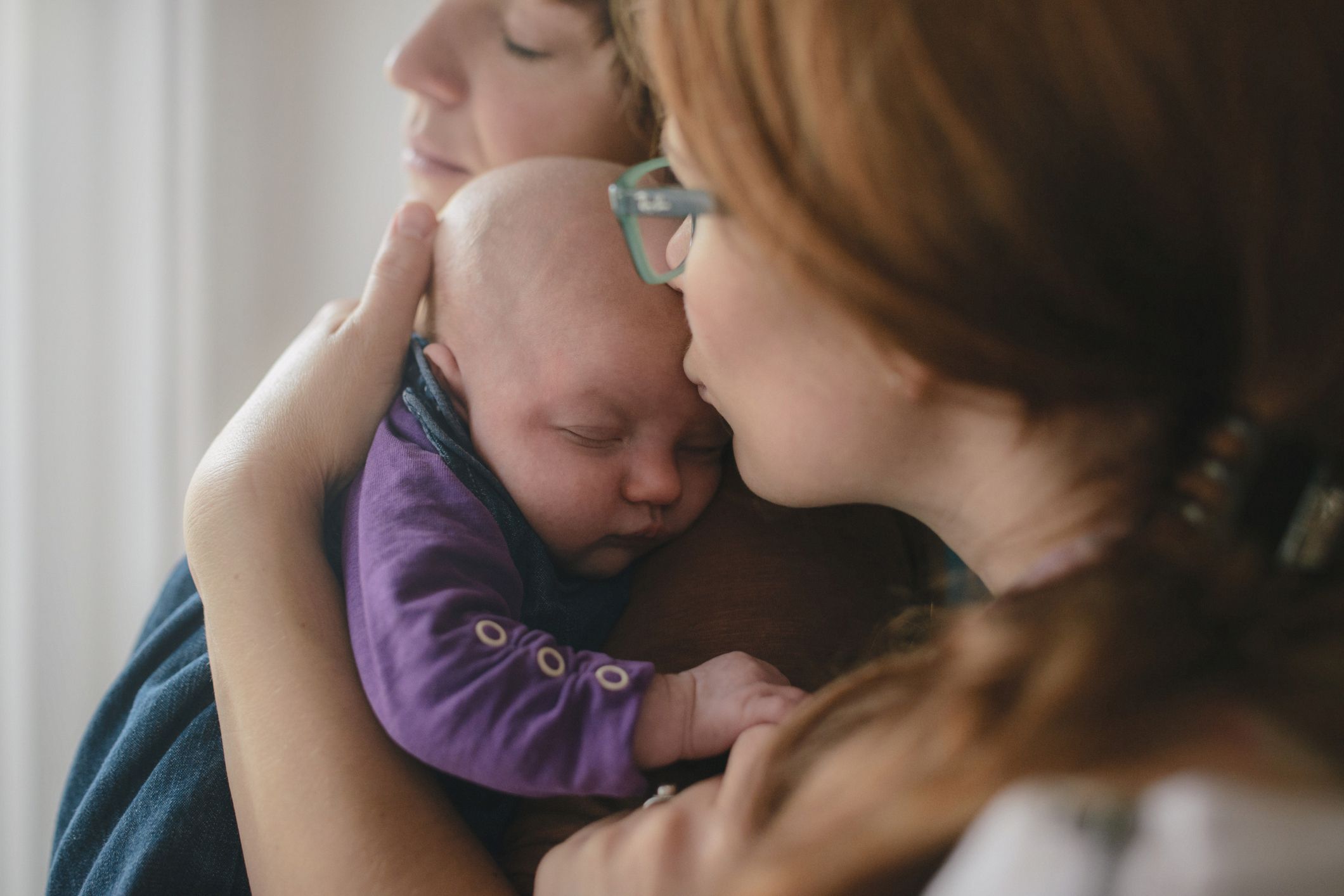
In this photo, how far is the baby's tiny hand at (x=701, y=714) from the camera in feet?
3.16

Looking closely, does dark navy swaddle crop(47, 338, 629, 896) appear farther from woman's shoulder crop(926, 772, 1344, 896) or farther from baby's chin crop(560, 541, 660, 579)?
woman's shoulder crop(926, 772, 1344, 896)

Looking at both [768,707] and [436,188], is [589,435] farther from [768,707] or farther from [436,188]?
[436,188]

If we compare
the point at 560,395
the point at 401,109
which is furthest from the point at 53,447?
the point at 560,395

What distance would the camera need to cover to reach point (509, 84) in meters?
1.63

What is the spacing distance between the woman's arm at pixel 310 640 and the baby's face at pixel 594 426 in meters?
0.20

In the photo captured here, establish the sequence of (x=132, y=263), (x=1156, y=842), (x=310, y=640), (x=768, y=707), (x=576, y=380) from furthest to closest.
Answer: (x=132, y=263) < (x=576, y=380) < (x=310, y=640) < (x=768, y=707) < (x=1156, y=842)

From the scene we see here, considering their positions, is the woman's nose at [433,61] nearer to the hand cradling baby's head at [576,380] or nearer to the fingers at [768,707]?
the hand cradling baby's head at [576,380]

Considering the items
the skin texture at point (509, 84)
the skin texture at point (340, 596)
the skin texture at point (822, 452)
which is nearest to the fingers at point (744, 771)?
the skin texture at point (822, 452)

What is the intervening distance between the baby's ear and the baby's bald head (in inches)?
0.6

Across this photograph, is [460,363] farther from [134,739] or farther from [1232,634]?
[1232,634]

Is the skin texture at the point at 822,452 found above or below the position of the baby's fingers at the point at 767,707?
above

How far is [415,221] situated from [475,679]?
719 mm

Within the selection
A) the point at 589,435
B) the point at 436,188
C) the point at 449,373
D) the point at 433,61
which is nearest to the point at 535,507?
the point at 589,435

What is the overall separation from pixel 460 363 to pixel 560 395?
179 mm
